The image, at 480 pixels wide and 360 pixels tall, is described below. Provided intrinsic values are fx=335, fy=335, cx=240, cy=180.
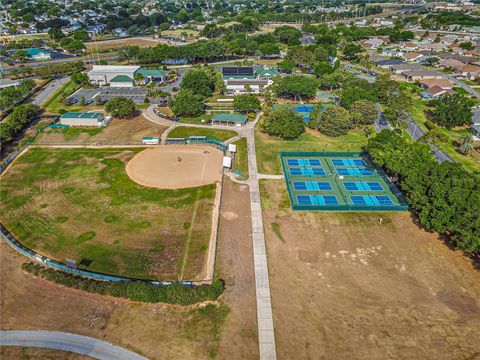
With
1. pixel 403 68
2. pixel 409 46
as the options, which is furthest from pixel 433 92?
pixel 409 46

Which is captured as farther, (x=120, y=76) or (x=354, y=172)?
(x=120, y=76)

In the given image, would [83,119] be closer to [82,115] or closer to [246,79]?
[82,115]

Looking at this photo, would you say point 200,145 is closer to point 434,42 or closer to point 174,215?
point 174,215

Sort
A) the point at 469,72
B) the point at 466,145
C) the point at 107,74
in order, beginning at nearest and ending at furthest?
the point at 466,145, the point at 107,74, the point at 469,72

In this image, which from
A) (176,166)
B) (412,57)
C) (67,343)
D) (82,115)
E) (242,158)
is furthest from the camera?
(412,57)

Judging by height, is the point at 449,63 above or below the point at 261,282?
above

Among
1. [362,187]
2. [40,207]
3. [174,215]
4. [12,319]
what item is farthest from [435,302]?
[40,207]
